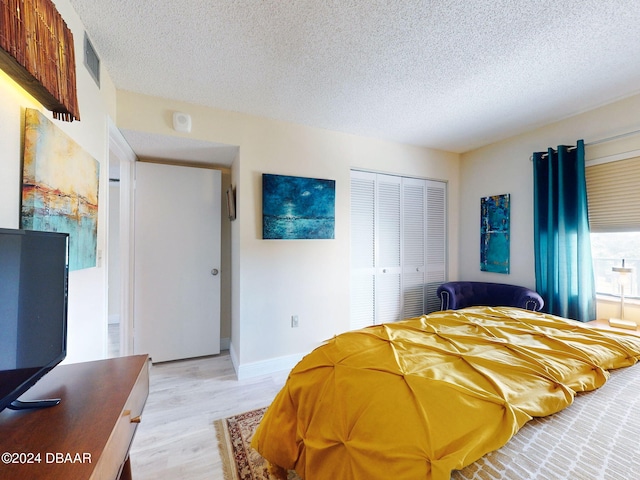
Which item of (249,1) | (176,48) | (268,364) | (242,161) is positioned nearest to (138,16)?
(176,48)

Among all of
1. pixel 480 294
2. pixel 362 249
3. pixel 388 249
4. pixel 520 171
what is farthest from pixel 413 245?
pixel 520 171

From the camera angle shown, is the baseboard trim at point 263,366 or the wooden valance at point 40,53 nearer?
the wooden valance at point 40,53

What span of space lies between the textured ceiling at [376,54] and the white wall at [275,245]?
7.0 inches

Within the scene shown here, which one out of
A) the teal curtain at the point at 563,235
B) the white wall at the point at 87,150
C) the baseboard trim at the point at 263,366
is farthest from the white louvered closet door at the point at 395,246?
the white wall at the point at 87,150

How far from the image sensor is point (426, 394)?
0.90 meters

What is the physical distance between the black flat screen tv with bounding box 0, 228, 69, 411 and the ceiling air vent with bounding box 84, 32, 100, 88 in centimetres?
124

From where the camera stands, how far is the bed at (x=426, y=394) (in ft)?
2.53

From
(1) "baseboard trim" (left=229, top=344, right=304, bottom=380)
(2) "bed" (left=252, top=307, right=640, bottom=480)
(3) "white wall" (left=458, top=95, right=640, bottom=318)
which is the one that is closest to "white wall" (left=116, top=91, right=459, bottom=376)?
(1) "baseboard trim" (left=229, top=344, right=304, bottom=380)

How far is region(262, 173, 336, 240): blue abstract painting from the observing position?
2469mm

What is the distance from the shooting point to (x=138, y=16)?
55.6 inches

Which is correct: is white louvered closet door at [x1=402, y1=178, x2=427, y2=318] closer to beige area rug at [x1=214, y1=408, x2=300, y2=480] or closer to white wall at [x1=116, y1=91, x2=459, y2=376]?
white wall at [x1=116, y1=91, x2=459, y2=376]

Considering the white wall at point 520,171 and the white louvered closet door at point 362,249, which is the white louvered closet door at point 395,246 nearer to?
the white louvered closet door at point 362,249

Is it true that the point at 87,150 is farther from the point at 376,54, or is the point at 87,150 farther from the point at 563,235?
the point at 563,235

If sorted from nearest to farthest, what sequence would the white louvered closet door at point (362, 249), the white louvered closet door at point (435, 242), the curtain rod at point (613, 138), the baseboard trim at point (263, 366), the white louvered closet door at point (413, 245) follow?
the curtain rod at point (613, 138) < the baseboard trim at point (263, 366) < the white louvered closet door at point (362, 249) < the white louvered closet door at point (413, 245) < the white louvered closet door at point (435, 242)
